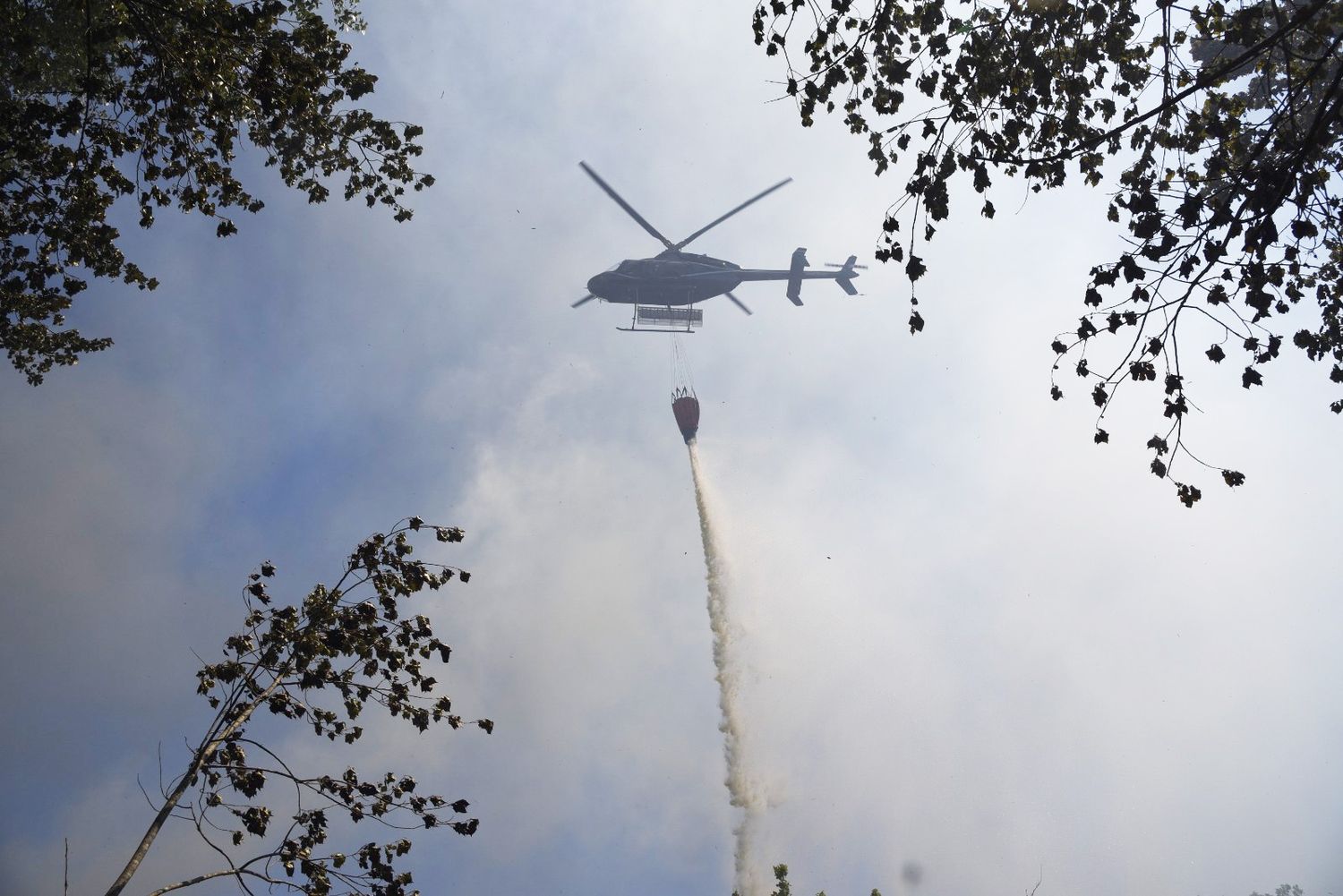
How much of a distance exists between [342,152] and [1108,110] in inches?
389

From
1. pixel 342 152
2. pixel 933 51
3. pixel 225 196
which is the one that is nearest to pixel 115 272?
pixel 225 196

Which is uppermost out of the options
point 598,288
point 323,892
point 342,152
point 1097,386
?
point 598,288

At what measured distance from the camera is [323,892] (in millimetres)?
8680

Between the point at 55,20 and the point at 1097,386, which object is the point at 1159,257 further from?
the point at 55,20

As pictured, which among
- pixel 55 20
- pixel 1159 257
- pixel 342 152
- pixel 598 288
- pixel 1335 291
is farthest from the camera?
pixel 598 288

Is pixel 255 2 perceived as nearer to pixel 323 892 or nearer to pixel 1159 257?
pixel 323 892

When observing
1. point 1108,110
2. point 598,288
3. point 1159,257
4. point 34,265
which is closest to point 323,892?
point 34,265

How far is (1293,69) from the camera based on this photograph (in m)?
11.5

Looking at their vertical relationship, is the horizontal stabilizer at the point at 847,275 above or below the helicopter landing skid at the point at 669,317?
→ above

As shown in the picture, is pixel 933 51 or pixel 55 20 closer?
pixel 933 51

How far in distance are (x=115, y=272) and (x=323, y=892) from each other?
7.93 metres

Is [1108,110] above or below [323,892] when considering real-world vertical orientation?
above

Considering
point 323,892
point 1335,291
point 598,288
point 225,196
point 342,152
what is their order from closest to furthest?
1. point 323,892
2. point 225,196
3. point 1335,291
4. point 342,152
5. point 598,288

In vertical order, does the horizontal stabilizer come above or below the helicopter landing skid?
above
